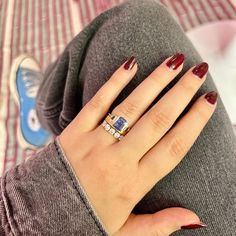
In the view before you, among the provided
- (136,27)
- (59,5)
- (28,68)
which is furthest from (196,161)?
(59,5)

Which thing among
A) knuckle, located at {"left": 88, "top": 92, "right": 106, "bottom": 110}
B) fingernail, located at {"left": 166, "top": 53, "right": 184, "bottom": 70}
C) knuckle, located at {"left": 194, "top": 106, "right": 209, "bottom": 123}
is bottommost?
knuckle, located at {"left": 194, "top": 106, "right": 209, "bottom": 123}

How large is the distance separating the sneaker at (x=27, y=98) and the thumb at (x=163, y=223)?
1.37 feet

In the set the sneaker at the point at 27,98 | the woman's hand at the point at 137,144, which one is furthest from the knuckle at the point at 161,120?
the sneaker at the point at 27,98

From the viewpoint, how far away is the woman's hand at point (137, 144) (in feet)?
1.18

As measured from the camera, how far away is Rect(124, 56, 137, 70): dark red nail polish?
40cm

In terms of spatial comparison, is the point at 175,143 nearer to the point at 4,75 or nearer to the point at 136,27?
the point at 136,27

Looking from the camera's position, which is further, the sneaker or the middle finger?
the sneaker

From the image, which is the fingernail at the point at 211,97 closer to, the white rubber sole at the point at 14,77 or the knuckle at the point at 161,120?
the knuckle at the point at 161,120

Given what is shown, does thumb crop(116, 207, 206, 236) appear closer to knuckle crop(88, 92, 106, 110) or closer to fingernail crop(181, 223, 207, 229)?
fingernail crop(181, 223, 207, 229)

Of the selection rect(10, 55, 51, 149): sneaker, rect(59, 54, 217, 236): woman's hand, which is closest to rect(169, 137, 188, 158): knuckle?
rect(59, 54, 217, 236): woman's hand

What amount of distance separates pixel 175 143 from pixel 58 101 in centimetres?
24

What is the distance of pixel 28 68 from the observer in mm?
830

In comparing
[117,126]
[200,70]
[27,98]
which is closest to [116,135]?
[117,126]

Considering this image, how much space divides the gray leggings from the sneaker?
24 centimetres
